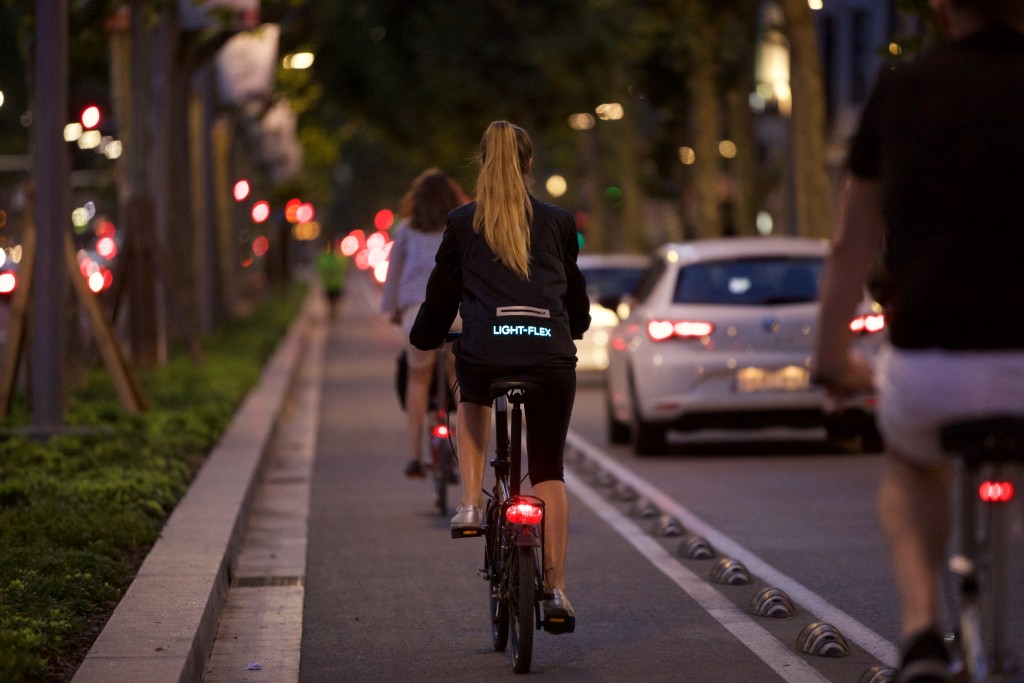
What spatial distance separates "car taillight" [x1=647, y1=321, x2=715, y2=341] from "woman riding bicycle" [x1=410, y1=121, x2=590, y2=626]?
745cm

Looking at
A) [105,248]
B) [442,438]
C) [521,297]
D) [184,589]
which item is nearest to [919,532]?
[521,297]

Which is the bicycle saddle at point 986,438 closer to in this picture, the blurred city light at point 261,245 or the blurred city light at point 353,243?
the blurred city light at point 261,245

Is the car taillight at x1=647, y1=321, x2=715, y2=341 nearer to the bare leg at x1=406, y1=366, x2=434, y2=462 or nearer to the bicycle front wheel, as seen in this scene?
the bare leg at x1=406, y1=366, x2=434, y2=462

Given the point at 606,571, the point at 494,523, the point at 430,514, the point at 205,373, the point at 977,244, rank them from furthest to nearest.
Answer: the point at 205,373, the point at 430,514, the point at 606,571, the point at 494,523, the point at 977,244

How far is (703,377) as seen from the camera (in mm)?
14648

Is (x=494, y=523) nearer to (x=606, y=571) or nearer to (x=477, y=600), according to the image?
(x=477, y=600)

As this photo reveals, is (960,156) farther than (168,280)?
No

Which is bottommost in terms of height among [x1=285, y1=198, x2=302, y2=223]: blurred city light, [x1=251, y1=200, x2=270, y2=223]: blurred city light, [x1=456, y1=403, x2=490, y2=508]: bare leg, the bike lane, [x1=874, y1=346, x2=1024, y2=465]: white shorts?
the bike lane

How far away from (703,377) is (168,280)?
8949mm

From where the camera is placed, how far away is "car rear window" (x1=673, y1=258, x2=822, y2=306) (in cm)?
1473

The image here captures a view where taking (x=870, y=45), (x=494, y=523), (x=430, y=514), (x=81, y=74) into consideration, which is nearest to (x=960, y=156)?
(x=494, y=523)

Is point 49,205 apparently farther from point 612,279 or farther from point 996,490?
point 612,279

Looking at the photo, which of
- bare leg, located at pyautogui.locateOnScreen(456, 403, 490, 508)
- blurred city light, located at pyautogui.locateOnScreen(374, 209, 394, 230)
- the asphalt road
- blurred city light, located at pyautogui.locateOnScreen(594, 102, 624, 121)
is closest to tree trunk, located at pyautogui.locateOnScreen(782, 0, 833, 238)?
the asphalt road

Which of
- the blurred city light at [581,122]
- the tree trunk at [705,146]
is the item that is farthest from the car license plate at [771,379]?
the blurred city light at [581,122]
